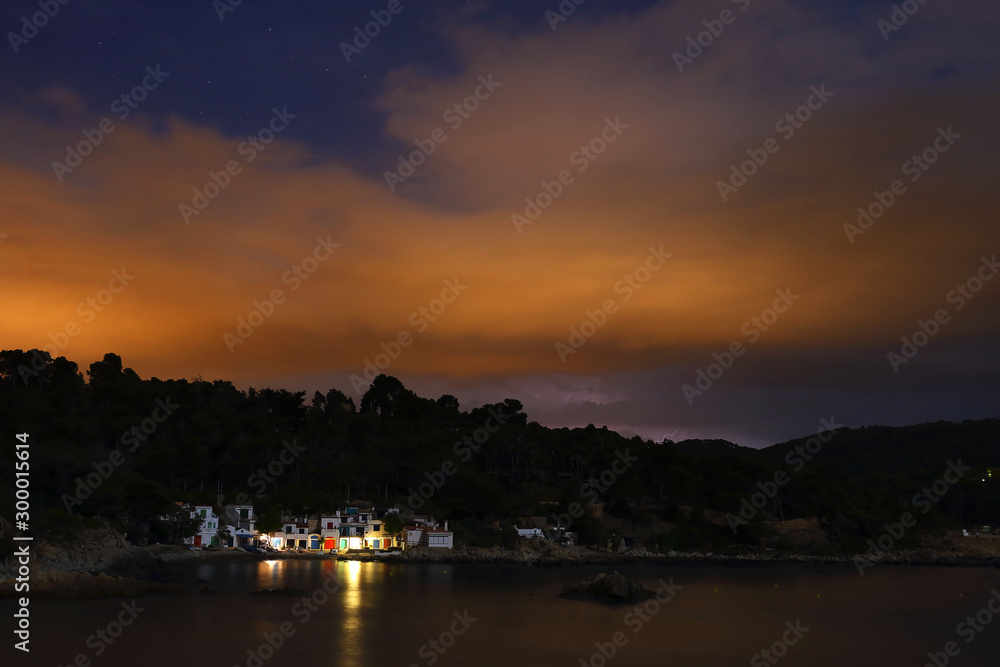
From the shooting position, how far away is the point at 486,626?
3622cm

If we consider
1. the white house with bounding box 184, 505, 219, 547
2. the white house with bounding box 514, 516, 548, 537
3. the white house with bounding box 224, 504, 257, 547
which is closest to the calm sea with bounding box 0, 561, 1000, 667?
the white house with bounding box 184, 505, 219, 547

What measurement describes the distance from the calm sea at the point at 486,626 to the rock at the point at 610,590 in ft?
4.13

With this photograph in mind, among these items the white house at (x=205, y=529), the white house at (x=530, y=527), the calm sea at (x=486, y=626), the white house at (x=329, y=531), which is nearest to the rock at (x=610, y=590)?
the calm sea at (x=486, y=626)

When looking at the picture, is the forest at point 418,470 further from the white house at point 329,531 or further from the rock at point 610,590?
the rock at point 610,590

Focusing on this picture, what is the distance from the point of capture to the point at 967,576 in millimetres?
72375

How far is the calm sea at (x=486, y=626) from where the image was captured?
28.7 metres

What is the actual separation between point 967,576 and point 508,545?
4269cm

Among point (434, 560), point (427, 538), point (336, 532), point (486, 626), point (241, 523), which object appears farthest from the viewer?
point (336, 532)

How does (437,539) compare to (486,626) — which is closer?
(486,626)

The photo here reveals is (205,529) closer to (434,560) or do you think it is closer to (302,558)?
(302,558)

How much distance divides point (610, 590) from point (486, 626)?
1005cm

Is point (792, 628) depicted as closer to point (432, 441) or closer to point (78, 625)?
point (78, 625)

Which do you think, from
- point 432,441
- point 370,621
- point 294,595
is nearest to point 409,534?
point 432,441

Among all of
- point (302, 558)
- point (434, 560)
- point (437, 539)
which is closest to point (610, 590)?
point (434, 560)
